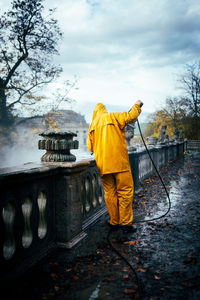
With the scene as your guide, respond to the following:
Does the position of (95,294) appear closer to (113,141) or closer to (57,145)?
(57,145)

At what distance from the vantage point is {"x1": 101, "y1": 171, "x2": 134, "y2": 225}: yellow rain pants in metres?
3.52

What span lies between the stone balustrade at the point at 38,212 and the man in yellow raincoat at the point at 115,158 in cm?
40

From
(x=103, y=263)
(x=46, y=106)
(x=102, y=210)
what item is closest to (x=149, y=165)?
(x=102, y=210)

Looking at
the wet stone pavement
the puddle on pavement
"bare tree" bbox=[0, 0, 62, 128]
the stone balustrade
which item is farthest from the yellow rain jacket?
"bare tree" bbox=[0, 0, 62, 128]

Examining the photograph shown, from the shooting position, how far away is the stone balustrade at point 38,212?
2334 mm

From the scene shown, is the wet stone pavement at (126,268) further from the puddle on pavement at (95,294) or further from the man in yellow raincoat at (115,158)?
the man in yellow raincoat at (115,158)

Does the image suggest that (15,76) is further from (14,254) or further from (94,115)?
(14,254)

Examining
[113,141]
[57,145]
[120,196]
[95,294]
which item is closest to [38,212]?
[57,145]

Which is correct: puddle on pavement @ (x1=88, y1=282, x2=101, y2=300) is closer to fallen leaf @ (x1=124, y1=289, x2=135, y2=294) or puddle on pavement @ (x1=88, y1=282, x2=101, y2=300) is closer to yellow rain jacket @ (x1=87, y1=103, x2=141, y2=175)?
fallen leaf @ (x1=124, y1=289, x2=135, y2=294)

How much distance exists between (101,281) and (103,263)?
35 centimetres

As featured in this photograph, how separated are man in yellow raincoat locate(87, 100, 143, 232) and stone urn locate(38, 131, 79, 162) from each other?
1.53 ft

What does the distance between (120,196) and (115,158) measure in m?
0.64

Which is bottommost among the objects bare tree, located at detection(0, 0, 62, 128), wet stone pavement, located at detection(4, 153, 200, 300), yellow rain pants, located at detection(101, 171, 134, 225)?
wet stone pavement, located at detection(4, 153, 200, 300)

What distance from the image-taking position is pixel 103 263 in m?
2.73
